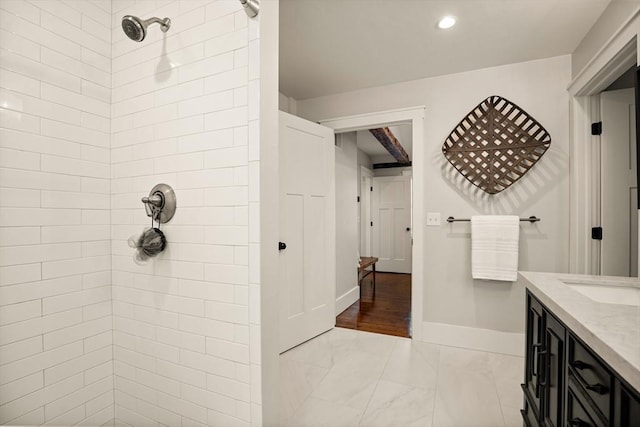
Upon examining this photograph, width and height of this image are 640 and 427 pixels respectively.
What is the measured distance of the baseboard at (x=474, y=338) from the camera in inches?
95.3

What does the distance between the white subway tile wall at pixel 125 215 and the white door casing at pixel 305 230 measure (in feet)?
3.68

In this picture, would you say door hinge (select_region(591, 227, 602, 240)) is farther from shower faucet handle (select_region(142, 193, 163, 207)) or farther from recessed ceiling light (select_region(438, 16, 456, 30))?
shower faucet handle (select_region(142, 193, 163, 207))

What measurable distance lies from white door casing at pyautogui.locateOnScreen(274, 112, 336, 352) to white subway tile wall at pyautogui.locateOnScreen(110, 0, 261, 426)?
1.11m

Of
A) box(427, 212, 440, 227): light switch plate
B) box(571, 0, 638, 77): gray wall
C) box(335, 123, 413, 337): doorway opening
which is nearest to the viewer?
box(571, 0, 638, 77): gray wall

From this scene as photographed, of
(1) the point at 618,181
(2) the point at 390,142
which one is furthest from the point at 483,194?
(2) the point at 390,142

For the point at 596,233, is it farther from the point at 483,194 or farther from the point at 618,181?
the point at 483,194

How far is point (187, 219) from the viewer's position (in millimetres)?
1276

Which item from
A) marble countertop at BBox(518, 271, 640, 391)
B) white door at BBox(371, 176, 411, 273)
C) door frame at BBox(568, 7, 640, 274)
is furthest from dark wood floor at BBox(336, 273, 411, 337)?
marble countertop at BBox(518, 271, 640, 391)

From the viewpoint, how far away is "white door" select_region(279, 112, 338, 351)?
8.04 ft

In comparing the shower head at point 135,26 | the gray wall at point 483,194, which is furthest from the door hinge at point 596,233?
the shower head at point 135,26

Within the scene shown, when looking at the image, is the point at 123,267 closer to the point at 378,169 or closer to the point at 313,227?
the point at 313,227

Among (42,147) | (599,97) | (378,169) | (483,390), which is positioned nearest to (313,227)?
(483,390)

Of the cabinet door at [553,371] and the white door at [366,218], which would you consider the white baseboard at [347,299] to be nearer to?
the white door at [366,218]

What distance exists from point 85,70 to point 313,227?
1.88m
